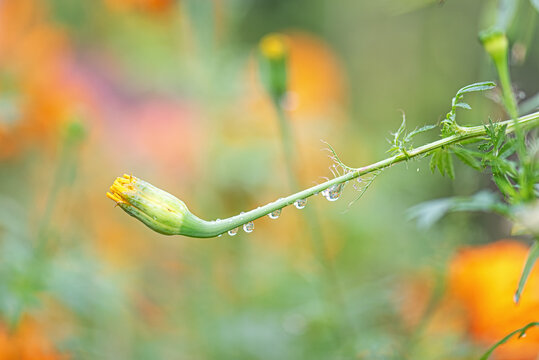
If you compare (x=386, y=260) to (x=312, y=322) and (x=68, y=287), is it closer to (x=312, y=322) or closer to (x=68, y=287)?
(x=312, y=322)

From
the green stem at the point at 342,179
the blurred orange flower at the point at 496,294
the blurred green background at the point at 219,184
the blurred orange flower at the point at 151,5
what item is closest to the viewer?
the green stem at the point at 342,179

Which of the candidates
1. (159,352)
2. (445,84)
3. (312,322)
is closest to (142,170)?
(159,352)

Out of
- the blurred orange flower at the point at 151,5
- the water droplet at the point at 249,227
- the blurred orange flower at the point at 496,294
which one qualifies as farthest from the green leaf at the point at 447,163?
the blurred orange flower at the point at 151,5

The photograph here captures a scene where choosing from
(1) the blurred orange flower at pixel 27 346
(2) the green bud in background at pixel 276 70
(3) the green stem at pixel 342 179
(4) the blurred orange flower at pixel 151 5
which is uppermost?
(4) the blurred orange flower at pixel 151 5

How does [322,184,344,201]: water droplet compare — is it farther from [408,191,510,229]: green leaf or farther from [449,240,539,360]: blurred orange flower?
[449,240,539,360]: blurred orange flower

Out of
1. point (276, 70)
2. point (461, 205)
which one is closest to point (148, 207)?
point (461, 205)

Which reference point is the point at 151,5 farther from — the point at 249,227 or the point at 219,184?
the point at 249,227

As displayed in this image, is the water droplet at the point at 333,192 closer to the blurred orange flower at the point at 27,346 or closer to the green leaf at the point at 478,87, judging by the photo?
the green leaf at the point at 478,87
